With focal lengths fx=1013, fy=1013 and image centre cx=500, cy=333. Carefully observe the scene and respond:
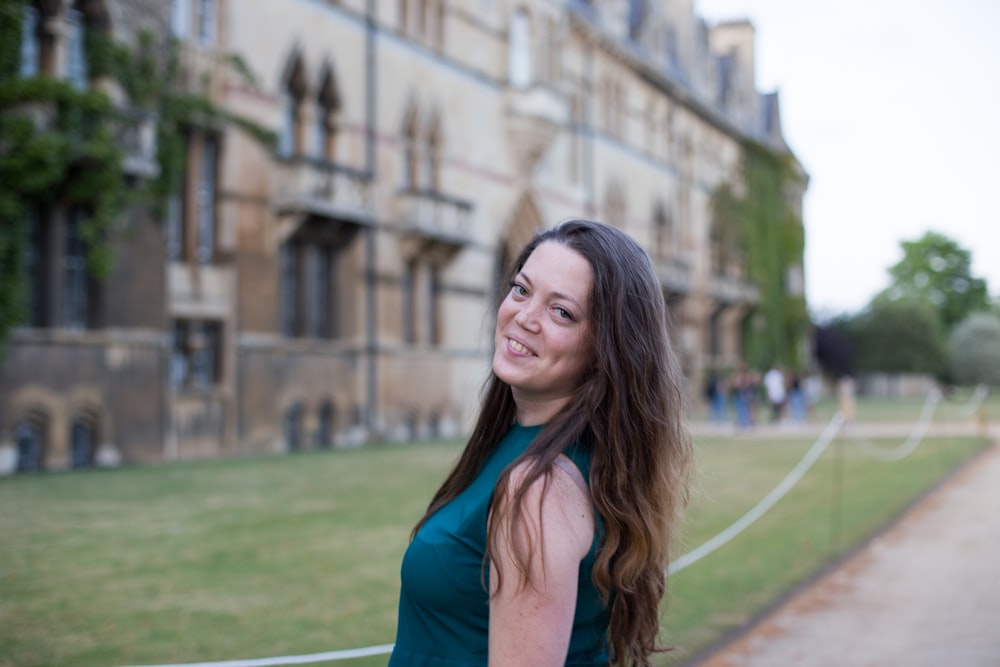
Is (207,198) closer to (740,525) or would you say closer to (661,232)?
(740,525)

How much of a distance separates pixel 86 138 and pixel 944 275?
3750 cm

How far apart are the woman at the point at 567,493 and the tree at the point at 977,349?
1753 inches

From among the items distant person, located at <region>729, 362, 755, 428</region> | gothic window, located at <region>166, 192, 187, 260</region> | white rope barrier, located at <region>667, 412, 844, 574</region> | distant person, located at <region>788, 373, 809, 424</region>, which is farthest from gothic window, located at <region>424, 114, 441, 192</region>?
distant person, located at <region>788, 373, 809, 424</region>

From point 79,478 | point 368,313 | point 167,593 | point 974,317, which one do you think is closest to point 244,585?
point 167,593

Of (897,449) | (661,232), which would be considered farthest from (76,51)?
(661,232)

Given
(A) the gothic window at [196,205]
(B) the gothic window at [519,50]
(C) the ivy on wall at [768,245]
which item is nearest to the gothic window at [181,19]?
(A) the gothic window at [196,205]

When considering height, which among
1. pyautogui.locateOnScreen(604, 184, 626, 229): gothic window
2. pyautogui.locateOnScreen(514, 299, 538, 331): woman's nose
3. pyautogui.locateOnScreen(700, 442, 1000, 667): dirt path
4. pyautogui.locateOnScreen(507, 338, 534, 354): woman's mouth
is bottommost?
pyautogui.locateOnScreen(700, 442, 1000, 667): dirt path

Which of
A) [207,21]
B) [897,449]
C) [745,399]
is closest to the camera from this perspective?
[207,21]

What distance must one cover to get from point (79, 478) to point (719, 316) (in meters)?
34.8

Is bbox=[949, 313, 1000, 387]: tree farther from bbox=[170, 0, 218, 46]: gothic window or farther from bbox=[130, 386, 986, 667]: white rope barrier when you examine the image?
bbox=[170, 0, 218, 46]: gothic window

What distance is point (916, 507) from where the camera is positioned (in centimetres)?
1302

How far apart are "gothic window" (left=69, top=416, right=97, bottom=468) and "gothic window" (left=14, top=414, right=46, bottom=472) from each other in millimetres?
589

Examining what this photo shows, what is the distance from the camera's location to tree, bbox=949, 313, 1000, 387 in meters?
45.6

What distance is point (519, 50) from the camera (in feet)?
92.1
